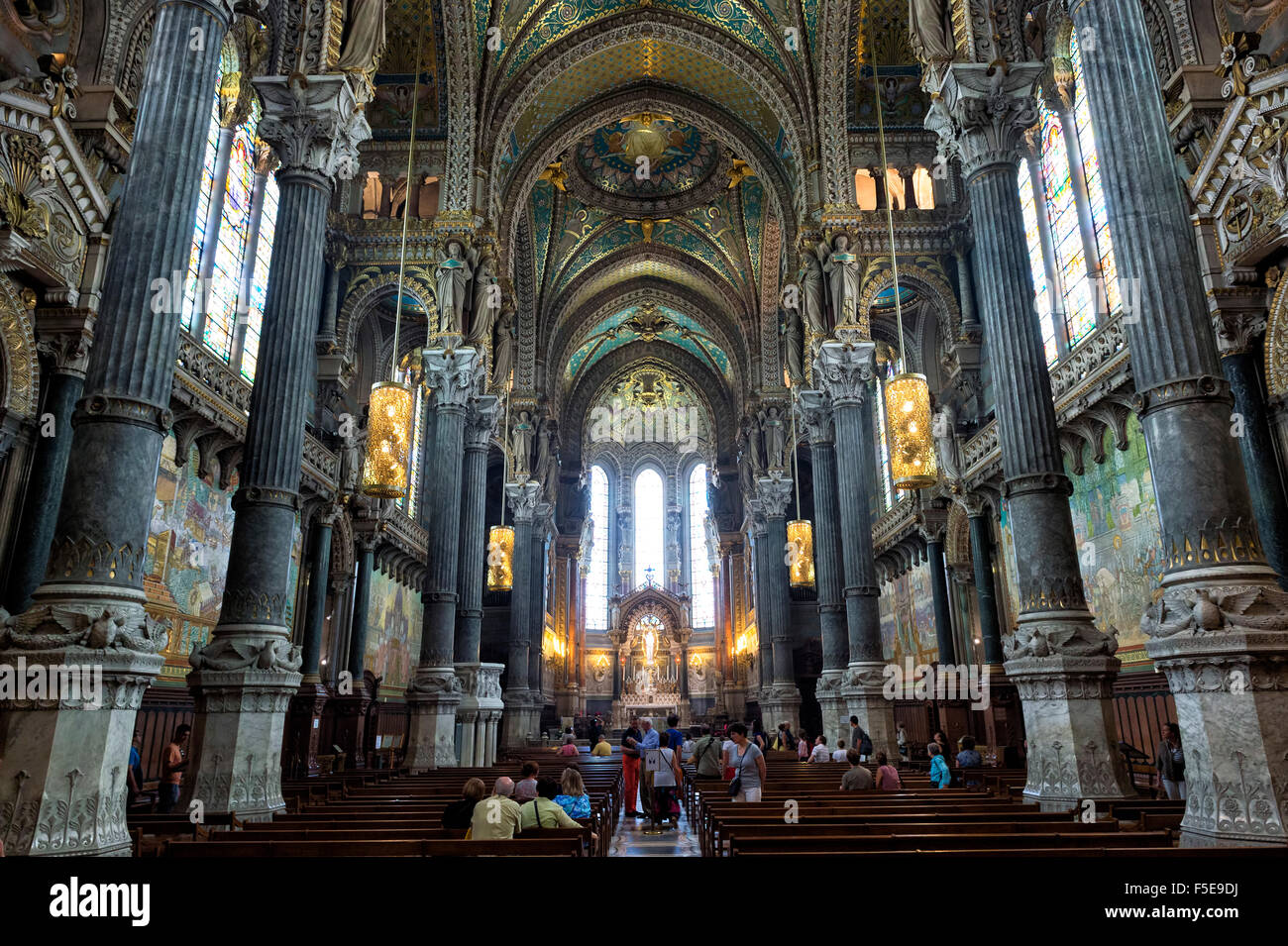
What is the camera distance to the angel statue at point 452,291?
16.7 metres

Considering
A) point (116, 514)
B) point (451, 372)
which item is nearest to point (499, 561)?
point (451, 372)

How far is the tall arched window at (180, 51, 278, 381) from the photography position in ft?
44.6

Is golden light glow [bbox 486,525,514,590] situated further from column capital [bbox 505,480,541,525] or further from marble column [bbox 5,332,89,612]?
marble column [bbox 5,332,89,612]

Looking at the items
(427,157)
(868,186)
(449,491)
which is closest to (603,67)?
(427,157)

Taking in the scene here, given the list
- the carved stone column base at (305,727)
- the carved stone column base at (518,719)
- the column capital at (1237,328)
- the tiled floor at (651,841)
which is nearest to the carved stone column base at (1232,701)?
the tiled floor at (651,841)

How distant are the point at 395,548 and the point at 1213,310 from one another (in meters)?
18.6

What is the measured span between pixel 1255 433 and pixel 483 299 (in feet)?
44.3

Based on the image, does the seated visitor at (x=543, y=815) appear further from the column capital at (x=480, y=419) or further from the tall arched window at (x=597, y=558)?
the tall arched window at (x=597, y=558)

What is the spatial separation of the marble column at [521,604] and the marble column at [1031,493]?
793 inches

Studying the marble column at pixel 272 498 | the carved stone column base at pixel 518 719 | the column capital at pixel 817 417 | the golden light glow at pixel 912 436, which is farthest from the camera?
the carved stone column base at pixel 518 719

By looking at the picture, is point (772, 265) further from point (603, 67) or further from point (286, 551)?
point (286, 551)

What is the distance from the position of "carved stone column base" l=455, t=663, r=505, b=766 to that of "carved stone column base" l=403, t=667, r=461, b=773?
3.24ft

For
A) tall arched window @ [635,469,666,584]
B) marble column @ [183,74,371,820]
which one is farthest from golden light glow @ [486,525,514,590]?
tall arched window @ [635,469,666,584]

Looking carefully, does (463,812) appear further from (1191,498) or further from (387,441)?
(387,441)
